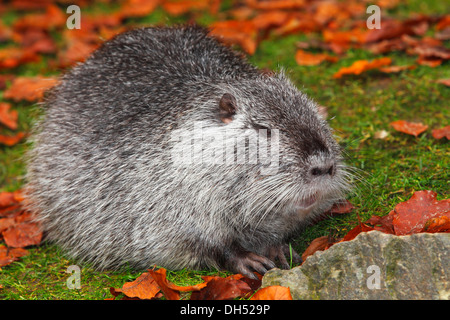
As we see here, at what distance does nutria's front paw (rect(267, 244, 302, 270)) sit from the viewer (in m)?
3.55

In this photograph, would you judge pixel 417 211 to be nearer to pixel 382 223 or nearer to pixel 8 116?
pixel 382 223

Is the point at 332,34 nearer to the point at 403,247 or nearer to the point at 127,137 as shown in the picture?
the point at 127,137

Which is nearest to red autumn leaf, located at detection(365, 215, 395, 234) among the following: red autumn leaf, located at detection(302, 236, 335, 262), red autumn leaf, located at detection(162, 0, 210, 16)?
red autumn leaf, located at detection(302, 236, 335, 262)

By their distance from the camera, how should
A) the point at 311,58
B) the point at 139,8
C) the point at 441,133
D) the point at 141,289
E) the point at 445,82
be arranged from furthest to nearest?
1. the point at 139,8
2. the point at 311,58
3. the point at 445,82
4. the point at 441,133
5. the point at 141,289

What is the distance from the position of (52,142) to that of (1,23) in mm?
4252

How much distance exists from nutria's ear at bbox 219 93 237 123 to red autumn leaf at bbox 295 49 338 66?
2.36 meters

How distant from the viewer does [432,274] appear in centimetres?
278

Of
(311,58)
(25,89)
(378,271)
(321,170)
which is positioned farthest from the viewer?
(25,89)

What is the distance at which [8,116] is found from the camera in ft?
18.0

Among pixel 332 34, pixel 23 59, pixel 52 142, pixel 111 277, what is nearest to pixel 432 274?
pixel 111 277

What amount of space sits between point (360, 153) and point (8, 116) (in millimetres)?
3316

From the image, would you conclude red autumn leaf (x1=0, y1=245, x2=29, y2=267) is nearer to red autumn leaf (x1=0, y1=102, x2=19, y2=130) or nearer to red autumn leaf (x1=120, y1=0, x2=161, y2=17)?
red autumn leaf (x1=0, y1=102, x2=19, y2=130)

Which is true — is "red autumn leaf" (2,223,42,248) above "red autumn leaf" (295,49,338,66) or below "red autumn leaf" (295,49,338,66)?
below

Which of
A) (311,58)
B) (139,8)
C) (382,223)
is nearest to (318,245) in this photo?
(382,223)
